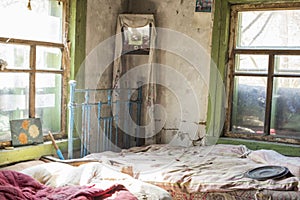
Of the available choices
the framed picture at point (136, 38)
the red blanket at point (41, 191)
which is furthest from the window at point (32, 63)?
the framed picture at point (136, 38)

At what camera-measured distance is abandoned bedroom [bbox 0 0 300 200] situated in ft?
10.3

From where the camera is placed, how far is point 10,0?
3.42 meters

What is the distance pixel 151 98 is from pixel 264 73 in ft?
4.15

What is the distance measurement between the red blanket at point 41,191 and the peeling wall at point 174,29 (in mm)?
1713

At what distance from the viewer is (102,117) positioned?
4398 mm

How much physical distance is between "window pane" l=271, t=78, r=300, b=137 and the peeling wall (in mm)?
Answer: 737

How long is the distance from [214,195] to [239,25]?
205 centimetres

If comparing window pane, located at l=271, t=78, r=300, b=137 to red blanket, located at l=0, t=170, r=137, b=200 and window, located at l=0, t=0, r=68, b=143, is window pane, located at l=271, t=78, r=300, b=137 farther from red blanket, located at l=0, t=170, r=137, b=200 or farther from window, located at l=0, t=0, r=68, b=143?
window, located at l=0, t=0, r=68, b=143

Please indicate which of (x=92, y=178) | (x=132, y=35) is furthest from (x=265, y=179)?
(x=132, y=35)

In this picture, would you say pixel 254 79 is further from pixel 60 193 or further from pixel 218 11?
pixel 60 193

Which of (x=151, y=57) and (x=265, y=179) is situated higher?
(x=151, y=57)

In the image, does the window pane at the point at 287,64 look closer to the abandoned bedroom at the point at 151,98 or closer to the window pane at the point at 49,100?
the abandoned bedroom at the point at 151,98

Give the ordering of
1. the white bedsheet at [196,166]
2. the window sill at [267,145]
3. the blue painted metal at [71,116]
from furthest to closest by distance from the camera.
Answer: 1. the window sill at [267,145]
2. the blue painted metal at [71,116]
3. the white bedsheet at [196,166]

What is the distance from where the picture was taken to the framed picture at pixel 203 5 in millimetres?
4312
